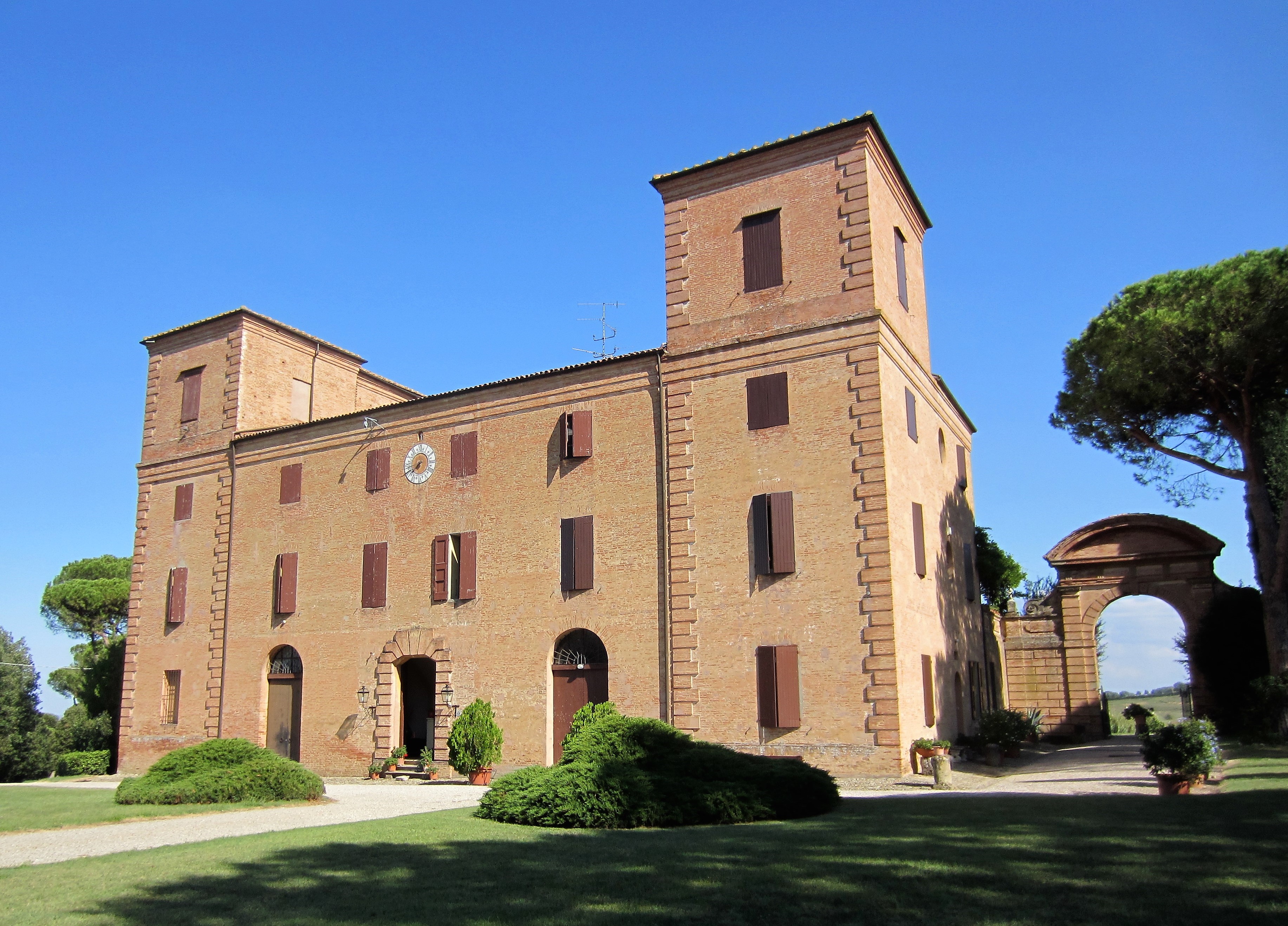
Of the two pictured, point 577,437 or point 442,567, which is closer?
point 577,437

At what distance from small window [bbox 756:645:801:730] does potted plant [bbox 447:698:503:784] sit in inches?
260

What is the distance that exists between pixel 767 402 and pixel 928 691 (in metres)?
7.17

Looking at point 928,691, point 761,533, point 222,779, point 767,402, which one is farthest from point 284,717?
point 928,691

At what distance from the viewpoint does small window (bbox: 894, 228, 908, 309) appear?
23.3 metres

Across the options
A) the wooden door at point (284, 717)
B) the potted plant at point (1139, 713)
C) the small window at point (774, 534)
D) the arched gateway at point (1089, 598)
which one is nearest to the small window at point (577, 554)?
the small window at point (774, 534)

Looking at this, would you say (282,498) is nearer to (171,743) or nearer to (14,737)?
(171,743)

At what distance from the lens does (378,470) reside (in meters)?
27.1

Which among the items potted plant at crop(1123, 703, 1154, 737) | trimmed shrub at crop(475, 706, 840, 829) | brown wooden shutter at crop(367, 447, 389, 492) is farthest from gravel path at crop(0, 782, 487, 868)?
potted plant at crop(1123, 703, 1154, 737)

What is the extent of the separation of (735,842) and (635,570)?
12.0 metres

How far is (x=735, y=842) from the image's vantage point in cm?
1046

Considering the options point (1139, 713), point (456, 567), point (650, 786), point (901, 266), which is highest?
point (901, 266)

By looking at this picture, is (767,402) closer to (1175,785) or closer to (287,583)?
(1175,785)

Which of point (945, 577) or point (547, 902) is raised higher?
point (945, 577)

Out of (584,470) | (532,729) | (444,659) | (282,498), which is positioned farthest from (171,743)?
(584,470)
